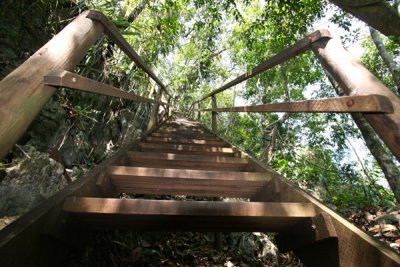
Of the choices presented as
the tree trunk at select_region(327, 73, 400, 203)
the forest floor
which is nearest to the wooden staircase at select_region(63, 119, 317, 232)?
the forest floor

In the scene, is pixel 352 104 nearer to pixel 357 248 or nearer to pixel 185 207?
pixel 357 248

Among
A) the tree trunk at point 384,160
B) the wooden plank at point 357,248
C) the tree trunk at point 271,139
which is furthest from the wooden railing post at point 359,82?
the tree trunk at point 271,139

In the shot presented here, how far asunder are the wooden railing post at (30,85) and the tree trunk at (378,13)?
93.9 inches

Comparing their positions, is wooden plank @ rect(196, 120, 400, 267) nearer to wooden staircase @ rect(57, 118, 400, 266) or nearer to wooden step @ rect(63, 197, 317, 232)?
wooden staircase @ rect(57, 118, 400, 266)

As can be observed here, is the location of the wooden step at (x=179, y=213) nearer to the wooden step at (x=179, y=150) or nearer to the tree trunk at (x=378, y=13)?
the wooden step at (x=179, y=150)

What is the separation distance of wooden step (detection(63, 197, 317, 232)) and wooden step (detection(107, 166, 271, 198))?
392 millimetres

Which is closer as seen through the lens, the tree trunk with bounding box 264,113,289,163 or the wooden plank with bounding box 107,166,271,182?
the wooden plank with bounding box 107,166,271,182

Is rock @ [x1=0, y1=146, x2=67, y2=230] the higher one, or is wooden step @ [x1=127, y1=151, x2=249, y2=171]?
wooden step @ [x1=127, y1=151, x2=249, y2=171]

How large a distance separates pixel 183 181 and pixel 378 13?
2.30m

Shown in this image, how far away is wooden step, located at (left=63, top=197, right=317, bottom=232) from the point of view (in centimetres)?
115

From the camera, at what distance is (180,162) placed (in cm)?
233

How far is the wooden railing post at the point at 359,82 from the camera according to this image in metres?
0.88

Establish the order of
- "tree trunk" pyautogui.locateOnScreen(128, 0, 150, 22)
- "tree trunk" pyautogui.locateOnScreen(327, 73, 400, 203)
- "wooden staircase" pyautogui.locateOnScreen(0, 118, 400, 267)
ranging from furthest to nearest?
"tree trunk" pyautogui.locateOnScreen(128, 0, 150, 22)
"tree trunk" pyautogui.locateOnScreen(327, 73, 400, 203)
"wooden staircase" pyautogui.locateOnScreen(0, 118, 400, 267)

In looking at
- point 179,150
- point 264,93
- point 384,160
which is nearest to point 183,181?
point 179,150
